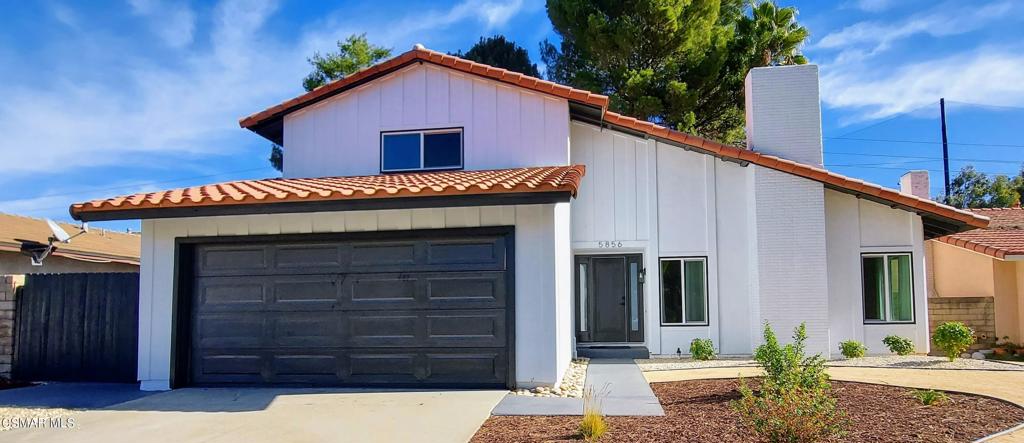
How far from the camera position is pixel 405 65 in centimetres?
1259

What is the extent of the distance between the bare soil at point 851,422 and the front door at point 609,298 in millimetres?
4891

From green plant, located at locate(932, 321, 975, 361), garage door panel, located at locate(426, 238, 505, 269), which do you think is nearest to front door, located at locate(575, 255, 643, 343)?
garage door panel, located at locate(426, 238, 505, 269)

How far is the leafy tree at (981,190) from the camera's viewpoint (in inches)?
1336

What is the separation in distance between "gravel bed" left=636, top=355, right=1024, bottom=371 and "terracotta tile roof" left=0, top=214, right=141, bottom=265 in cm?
1398

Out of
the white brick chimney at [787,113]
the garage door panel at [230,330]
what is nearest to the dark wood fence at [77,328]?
the garage door panel at [230,330]

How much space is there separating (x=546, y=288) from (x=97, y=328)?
22.7 ft

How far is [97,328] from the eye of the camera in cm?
1044

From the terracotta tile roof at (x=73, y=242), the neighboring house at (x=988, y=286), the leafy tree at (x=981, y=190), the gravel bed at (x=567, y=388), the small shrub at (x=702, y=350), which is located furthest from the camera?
the leafy tree at (x=981, y=190)

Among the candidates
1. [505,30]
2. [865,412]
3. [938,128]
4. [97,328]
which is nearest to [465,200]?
[865,412]

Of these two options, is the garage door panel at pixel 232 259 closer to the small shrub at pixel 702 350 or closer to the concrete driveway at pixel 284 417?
the concrete driveway at pixel 284 417

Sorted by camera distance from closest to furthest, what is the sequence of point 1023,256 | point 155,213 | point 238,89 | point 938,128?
point 155,213 < point 1023,256 < point 238,89 < point 938,128

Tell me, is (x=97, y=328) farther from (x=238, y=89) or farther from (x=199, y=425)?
(x=238, y=89)
